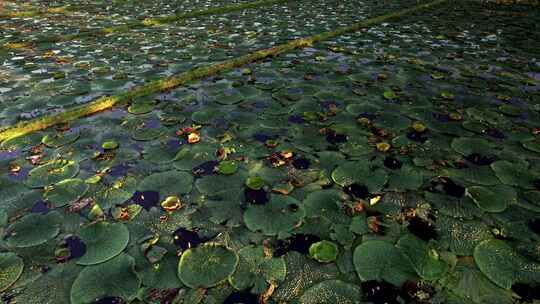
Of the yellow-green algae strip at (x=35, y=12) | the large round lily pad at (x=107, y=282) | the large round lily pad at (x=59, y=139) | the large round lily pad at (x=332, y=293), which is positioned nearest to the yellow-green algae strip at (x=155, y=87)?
the large round lily pad at (x=59, y=139)

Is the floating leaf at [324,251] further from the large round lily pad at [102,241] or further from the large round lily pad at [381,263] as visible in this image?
the large round lily pad at [102,241]

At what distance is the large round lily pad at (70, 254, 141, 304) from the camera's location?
6.41ft

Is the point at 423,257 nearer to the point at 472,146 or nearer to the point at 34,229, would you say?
the point at 472,146

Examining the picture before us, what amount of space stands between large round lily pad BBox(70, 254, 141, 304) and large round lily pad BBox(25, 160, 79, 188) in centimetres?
119

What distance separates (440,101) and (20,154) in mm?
4950

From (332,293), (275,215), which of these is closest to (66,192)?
(275,215)

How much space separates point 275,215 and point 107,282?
1.20m

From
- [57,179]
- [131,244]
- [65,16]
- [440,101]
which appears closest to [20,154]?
[57,179]

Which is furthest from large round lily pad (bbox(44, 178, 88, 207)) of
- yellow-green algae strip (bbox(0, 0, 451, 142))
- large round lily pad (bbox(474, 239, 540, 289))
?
large round lily pad (bbox(474, 239, 540, 289))

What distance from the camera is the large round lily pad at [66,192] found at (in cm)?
268

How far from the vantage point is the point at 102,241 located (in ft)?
7.62

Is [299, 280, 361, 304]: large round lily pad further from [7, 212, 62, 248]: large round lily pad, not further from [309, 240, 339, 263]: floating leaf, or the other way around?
[7, 212, 62, 248]: large round lily pad

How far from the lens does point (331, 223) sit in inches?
99.0

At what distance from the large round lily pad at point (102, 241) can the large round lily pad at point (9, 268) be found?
353 mm
